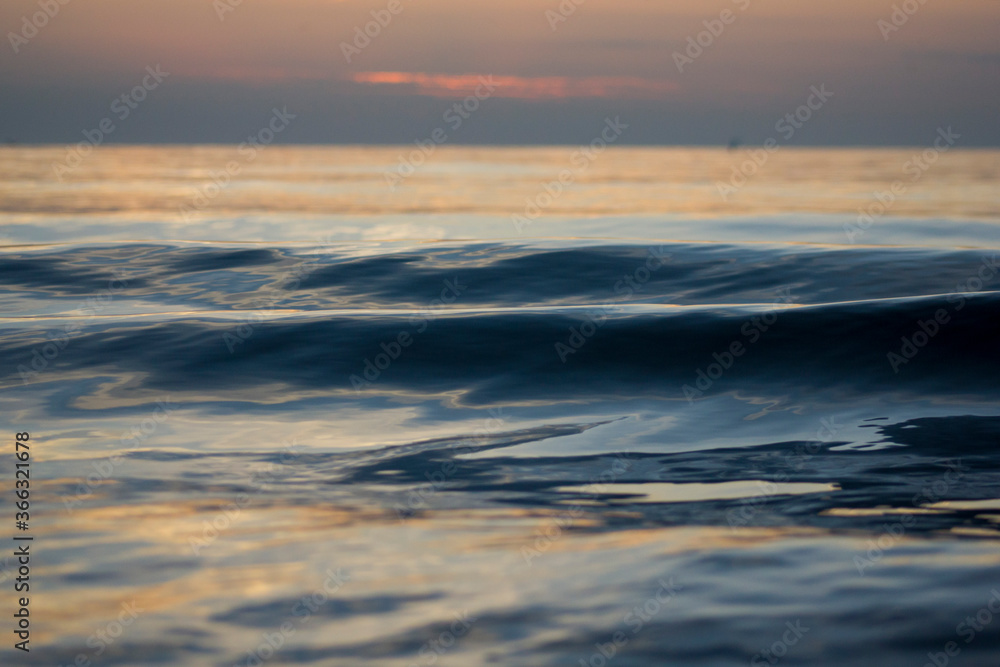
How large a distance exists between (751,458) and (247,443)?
12.8ft

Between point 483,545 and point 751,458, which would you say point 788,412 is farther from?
point 483,545

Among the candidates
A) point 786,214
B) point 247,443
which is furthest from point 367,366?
point 786,214

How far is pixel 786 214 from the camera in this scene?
2797 centimetres
